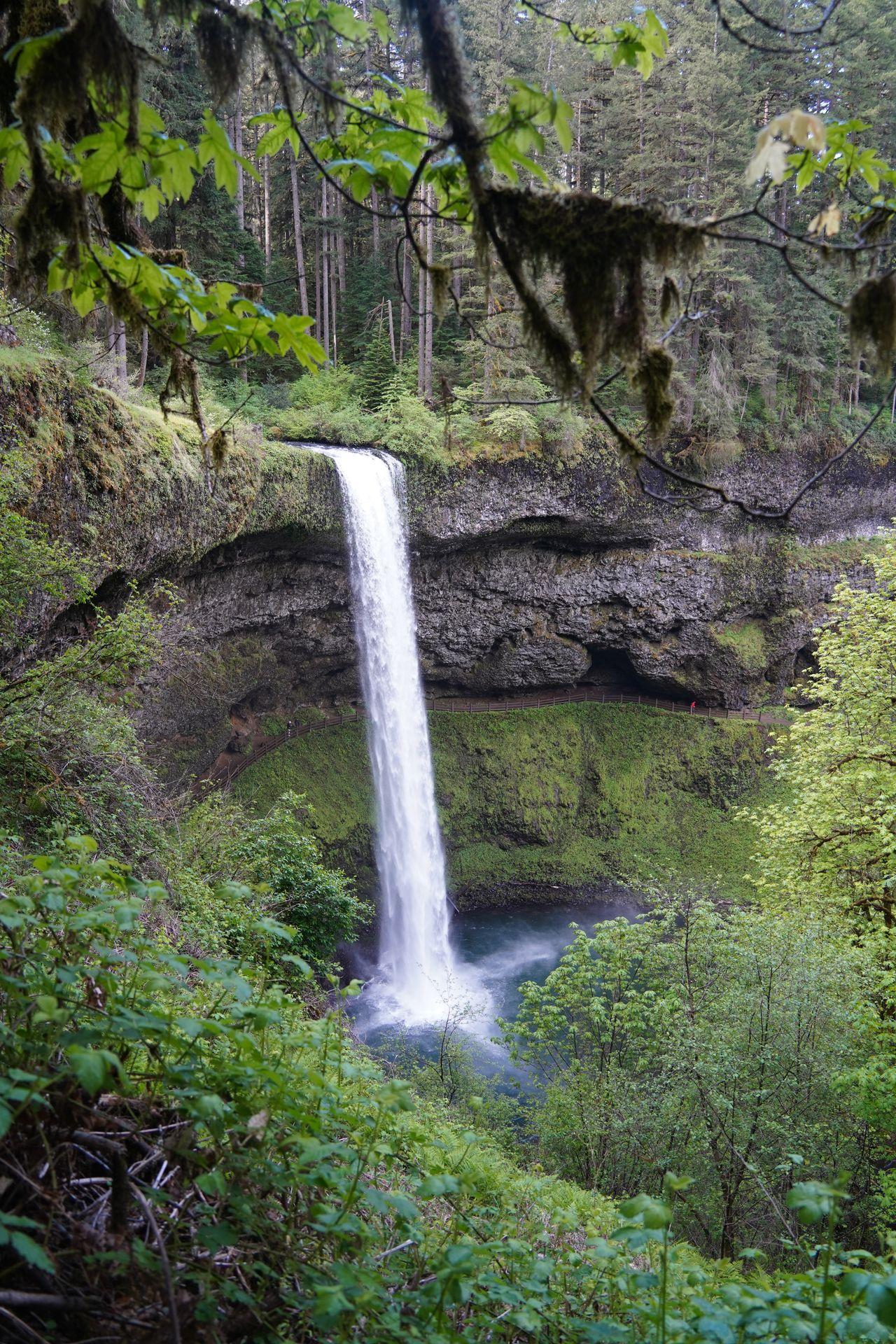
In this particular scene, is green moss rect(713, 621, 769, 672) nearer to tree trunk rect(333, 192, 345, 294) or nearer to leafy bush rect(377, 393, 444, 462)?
leafy bush rect(377, 393, 444, 462)

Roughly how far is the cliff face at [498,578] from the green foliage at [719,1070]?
27.5 feet

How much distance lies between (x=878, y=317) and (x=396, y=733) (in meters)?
16.6

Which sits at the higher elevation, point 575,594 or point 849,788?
point 575,594

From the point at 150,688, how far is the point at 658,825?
45.1 feet

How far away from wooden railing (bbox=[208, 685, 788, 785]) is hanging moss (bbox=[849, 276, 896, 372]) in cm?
1930

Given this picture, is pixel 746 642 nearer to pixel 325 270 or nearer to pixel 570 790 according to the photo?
pixel 570 790

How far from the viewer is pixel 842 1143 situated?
25.0 feet

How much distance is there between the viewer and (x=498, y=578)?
72.8 feet

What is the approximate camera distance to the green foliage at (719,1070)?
7645mm

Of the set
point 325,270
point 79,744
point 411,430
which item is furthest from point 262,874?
point 325,270

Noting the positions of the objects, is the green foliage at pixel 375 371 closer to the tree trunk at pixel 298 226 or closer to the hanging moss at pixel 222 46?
the tree trunk at pixel 298 226

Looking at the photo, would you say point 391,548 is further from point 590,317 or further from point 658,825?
point 590,317

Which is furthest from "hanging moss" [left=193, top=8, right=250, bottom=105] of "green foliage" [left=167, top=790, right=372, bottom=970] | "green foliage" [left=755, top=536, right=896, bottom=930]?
"green foliage" [left=755, top=536, right=896, bottom=930]

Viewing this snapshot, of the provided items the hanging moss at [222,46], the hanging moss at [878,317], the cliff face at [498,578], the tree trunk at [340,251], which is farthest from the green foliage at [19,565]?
the tree trunk at [340,251]
